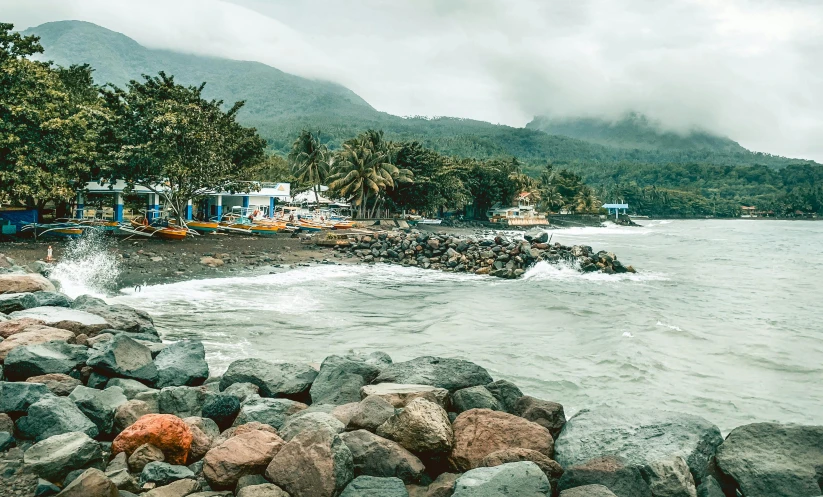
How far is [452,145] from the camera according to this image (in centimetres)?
18762

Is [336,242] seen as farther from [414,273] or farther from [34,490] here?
[34,490]

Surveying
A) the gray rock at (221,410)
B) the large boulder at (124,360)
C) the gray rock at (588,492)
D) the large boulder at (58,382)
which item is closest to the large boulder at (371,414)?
the gray rock at (221,410)

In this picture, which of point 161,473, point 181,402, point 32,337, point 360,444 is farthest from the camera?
point 32,337

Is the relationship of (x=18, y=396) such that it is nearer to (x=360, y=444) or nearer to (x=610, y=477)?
(x=360, y=444)

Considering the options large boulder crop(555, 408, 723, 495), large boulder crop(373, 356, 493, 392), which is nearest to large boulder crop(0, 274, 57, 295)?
large boulder crop(373, 356, 493, 392)

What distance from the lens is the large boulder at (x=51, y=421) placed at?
5.68m

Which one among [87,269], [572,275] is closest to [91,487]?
[87,269]

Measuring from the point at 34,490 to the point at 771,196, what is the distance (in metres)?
202

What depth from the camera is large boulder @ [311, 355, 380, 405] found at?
23.5 ft

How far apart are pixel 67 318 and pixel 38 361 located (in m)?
2.88

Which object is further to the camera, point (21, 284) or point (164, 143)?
A: point (164, 143)

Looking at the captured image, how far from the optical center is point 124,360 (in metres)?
7.67

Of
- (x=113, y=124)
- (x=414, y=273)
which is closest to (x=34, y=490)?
(x=414, y=273)

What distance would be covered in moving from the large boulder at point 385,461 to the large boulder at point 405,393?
0.95 meters
